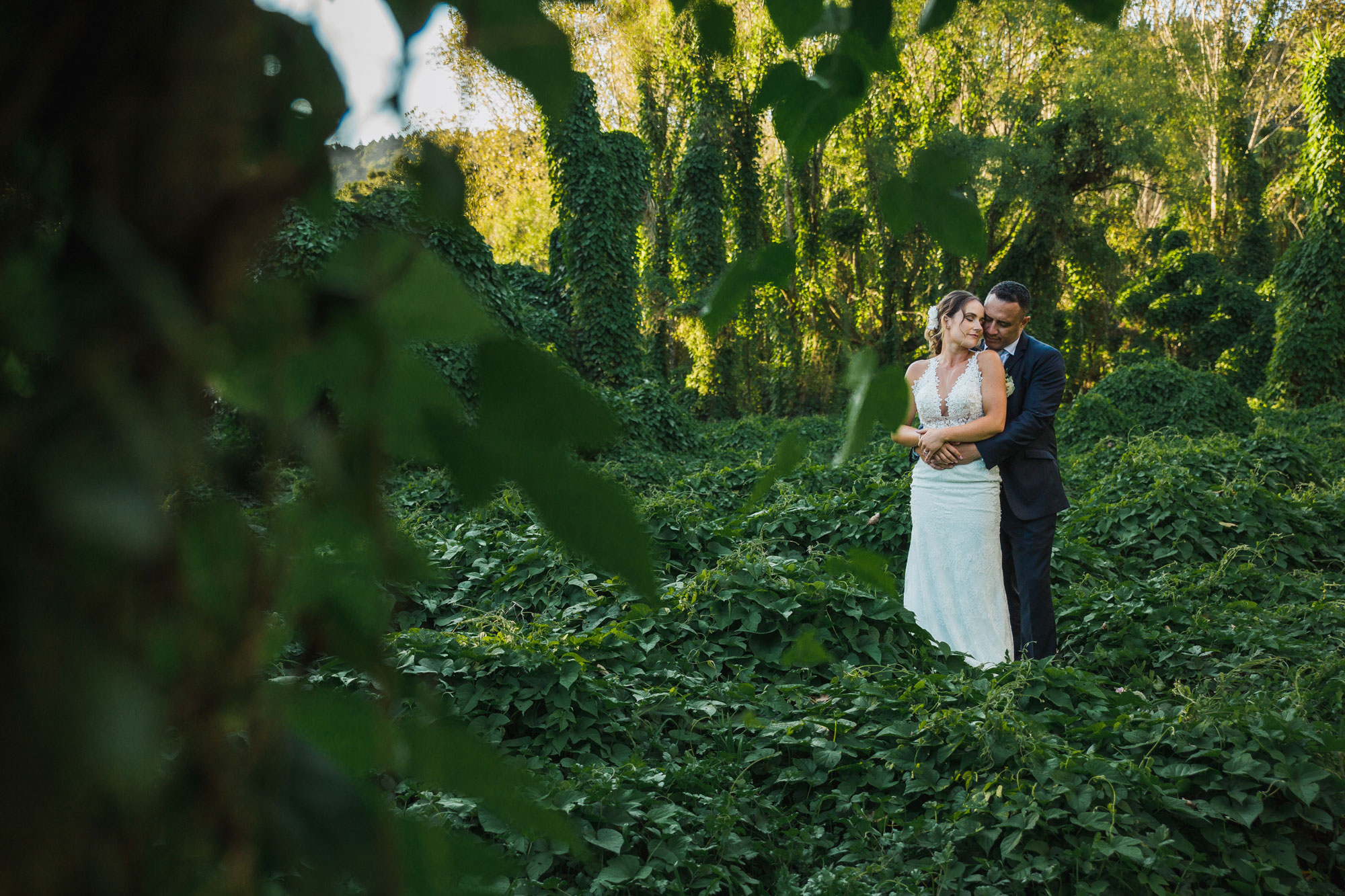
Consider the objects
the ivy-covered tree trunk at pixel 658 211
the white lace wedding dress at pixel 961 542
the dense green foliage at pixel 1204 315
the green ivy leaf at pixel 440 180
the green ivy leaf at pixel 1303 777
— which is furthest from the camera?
the dense green foliage at pixel 1204 315

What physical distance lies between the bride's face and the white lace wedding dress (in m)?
0.31

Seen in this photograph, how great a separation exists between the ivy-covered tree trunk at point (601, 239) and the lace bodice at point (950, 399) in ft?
34.7

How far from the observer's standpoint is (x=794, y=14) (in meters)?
0.56

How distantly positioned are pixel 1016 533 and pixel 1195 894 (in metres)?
2.05

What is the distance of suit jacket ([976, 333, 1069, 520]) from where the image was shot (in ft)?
13.3

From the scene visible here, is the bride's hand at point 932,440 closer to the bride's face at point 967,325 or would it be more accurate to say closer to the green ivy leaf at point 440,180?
the bride's face at point 967,325

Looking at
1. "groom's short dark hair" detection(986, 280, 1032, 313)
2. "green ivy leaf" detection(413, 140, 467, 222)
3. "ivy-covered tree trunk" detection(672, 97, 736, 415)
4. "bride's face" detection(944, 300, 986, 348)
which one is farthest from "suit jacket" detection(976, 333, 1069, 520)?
"ivy-covered tree trunk" detection(672, 97, 736, 415)

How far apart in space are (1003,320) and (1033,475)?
2.50 feet

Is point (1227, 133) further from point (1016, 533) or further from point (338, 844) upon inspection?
point (338, 844)

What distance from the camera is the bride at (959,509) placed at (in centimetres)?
403

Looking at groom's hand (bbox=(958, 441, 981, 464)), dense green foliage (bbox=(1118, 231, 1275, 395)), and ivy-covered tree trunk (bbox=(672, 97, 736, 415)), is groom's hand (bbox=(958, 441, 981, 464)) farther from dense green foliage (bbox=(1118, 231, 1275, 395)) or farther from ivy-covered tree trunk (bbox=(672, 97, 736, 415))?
dense green foliage (bbox=(1118, 231, 1275, 395))

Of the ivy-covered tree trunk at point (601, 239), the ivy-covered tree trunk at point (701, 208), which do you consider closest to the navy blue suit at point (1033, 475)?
the ivy-covered tree trunk at point (601, 239)

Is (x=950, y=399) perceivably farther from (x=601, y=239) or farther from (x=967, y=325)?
(x=601, y=239)

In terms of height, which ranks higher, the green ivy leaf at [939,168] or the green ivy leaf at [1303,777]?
the green ivy leaf at [939,168]
